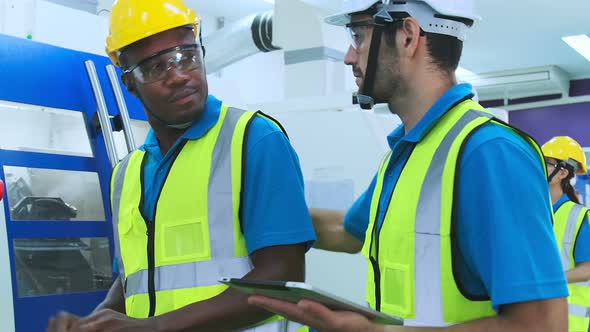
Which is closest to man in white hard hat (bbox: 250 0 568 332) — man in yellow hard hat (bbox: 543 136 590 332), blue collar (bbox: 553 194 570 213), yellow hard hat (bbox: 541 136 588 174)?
man in yellow hard hat (bbox: 543 136 590 332)

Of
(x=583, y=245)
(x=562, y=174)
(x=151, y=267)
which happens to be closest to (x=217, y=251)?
(x=151, y=267)

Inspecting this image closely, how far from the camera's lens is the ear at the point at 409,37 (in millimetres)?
1537

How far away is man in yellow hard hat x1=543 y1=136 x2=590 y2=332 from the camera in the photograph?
14.5ft

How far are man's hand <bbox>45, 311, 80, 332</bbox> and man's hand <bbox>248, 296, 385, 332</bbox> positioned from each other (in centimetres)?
59

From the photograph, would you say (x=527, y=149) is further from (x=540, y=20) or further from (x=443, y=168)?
(x=540, y=20)

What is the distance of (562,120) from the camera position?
440 inches

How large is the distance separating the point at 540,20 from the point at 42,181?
22.7ft

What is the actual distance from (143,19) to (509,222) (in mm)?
1105

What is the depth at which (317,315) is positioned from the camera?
1264mm

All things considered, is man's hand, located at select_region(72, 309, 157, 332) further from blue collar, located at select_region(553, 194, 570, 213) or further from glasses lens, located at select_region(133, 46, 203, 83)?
blue collar, located at select_region(553, 194, 570, 213)

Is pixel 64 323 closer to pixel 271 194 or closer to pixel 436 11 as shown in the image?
pixel 271 194

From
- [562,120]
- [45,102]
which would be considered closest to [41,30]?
[45,102]

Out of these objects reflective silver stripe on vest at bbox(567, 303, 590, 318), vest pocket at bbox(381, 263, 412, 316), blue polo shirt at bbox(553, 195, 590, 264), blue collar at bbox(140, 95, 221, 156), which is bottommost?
reflective silver stripe on vest at bbox(567, 303, 590, 318)

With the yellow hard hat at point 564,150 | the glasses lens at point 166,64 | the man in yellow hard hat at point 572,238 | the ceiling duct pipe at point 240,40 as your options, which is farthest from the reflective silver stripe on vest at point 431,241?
the yellow hard hat at point 564,150
